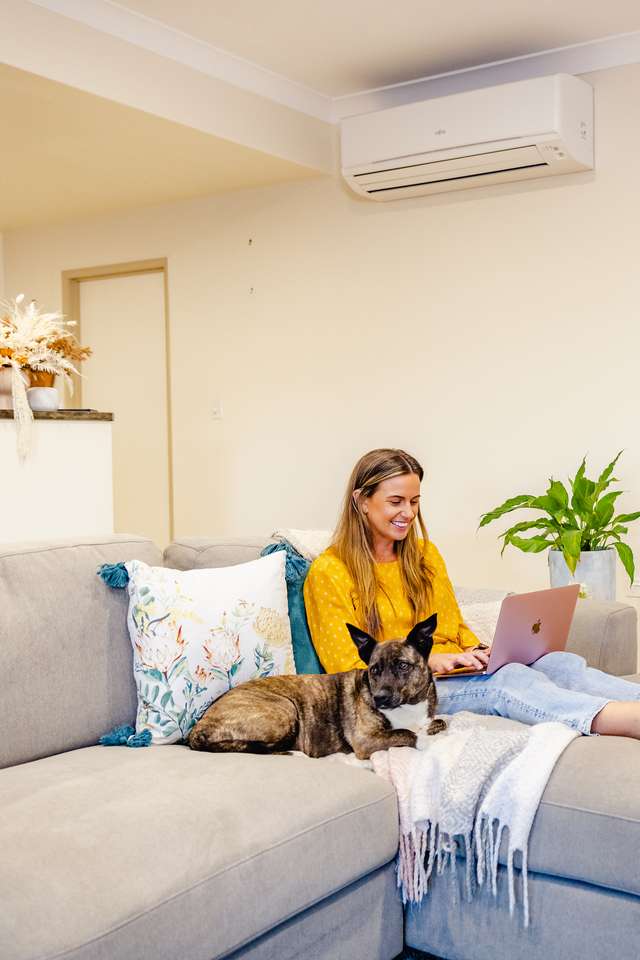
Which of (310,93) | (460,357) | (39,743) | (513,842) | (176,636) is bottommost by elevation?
(513,842)

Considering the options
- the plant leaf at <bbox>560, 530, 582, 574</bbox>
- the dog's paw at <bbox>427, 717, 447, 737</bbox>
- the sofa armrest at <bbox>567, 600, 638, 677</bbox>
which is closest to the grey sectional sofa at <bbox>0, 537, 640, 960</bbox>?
the dog's paw at <bbox>427, 717, 447, 737</bbox>

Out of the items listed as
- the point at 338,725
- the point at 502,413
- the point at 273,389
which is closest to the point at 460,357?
the point at 502,413

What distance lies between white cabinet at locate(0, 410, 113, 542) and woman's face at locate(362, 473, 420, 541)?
151 cm

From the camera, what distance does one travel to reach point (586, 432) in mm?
4340

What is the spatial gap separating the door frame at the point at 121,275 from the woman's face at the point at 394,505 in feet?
10.2

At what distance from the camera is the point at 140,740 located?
7.29 feet

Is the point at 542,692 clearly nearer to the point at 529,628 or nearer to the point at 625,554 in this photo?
the point at 529,628

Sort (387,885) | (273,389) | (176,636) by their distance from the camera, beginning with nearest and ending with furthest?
1. (387,885)
2. (176,636)
3. (273,389)

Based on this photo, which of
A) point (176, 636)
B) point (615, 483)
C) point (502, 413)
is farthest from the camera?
point (502, 413)

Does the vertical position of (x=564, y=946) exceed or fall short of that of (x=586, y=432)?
it falls short

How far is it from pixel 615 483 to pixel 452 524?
758 millimetres

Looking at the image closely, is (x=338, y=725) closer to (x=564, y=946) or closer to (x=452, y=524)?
(x=564, y=946)

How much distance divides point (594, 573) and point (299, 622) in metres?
1.64

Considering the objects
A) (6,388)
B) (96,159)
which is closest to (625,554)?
(6,388)
